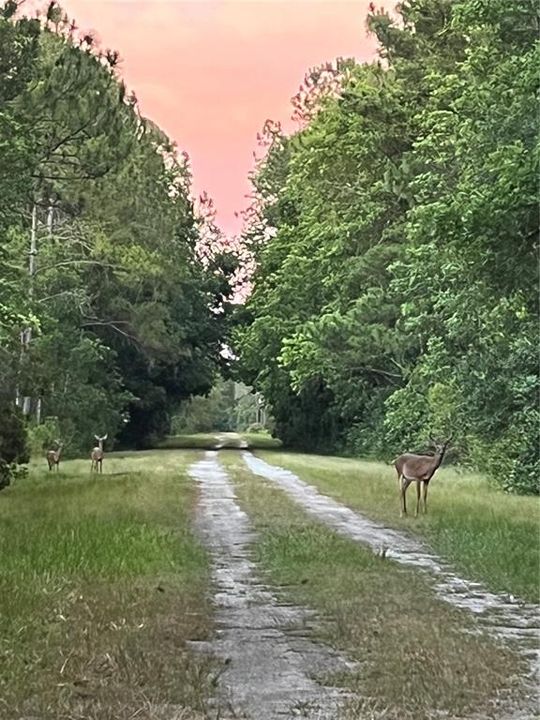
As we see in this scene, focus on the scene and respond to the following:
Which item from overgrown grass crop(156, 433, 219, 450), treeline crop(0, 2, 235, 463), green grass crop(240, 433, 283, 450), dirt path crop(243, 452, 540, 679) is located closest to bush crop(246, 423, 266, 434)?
green grass crop(240, 433, 283, 450)

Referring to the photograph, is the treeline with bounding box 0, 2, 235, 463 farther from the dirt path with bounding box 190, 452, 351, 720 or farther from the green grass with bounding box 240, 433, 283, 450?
the dirt path with bounding box 190, 452, 351, 720

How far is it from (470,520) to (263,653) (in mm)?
7557

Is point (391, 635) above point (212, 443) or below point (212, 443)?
below

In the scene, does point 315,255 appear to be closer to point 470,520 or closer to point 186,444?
point 186,444

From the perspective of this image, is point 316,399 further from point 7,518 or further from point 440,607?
point 440,607

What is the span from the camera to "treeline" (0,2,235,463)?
57.0 ft

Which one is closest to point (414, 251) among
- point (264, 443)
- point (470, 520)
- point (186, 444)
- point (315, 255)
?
point (470, 520)

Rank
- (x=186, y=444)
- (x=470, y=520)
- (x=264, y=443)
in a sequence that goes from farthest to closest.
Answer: (x=264, y=443)
(x=186, y=444)
(x=470, y=520)

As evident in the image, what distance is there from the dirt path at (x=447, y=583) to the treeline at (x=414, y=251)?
358 cm

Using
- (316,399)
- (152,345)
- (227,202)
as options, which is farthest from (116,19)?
(227,202)

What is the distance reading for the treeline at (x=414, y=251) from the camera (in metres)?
12.1

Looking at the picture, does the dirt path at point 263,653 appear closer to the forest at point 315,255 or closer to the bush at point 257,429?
the forest at point 315,255

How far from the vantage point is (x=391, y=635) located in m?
5.94

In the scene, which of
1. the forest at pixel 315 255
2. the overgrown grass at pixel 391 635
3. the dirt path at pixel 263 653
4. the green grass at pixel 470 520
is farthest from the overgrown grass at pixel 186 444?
the dirt path at pixel 263 653
